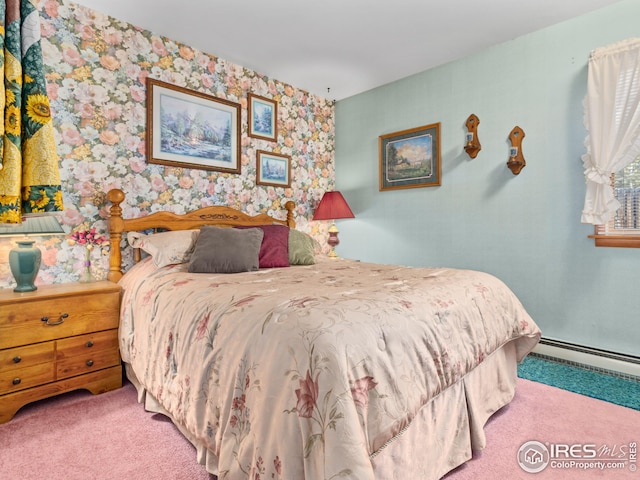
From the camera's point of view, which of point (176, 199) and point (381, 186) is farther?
point (381, 186)

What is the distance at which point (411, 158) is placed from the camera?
11.9 feet

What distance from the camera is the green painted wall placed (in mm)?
2559

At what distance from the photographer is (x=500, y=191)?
304 cm

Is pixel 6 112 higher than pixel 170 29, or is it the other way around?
pixel 170 29

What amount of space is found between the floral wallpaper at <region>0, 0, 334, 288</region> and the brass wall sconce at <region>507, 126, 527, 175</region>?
2.30 meters

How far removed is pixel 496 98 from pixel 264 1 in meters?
2.04

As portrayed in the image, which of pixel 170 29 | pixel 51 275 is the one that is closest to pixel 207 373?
pixel 51 275

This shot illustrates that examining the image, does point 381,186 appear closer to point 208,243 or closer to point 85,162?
point 208,243

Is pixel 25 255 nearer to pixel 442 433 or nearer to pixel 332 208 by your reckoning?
pixel 442 433

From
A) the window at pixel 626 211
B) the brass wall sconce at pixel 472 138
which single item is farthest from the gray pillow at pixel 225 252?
the window at pixel 626 211

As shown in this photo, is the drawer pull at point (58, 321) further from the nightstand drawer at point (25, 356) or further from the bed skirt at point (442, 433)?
the bed skirt at point (442, 433)

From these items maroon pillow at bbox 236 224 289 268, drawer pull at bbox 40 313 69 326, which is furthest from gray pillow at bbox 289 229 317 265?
drawer pull at bbox 40 313 69 326

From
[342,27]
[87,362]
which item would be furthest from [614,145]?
[87,362]

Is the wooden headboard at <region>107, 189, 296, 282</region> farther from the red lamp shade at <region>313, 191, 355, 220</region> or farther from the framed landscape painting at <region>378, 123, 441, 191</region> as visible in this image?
the framed landscape painting at <region>378, 123, 441, 191</region>
